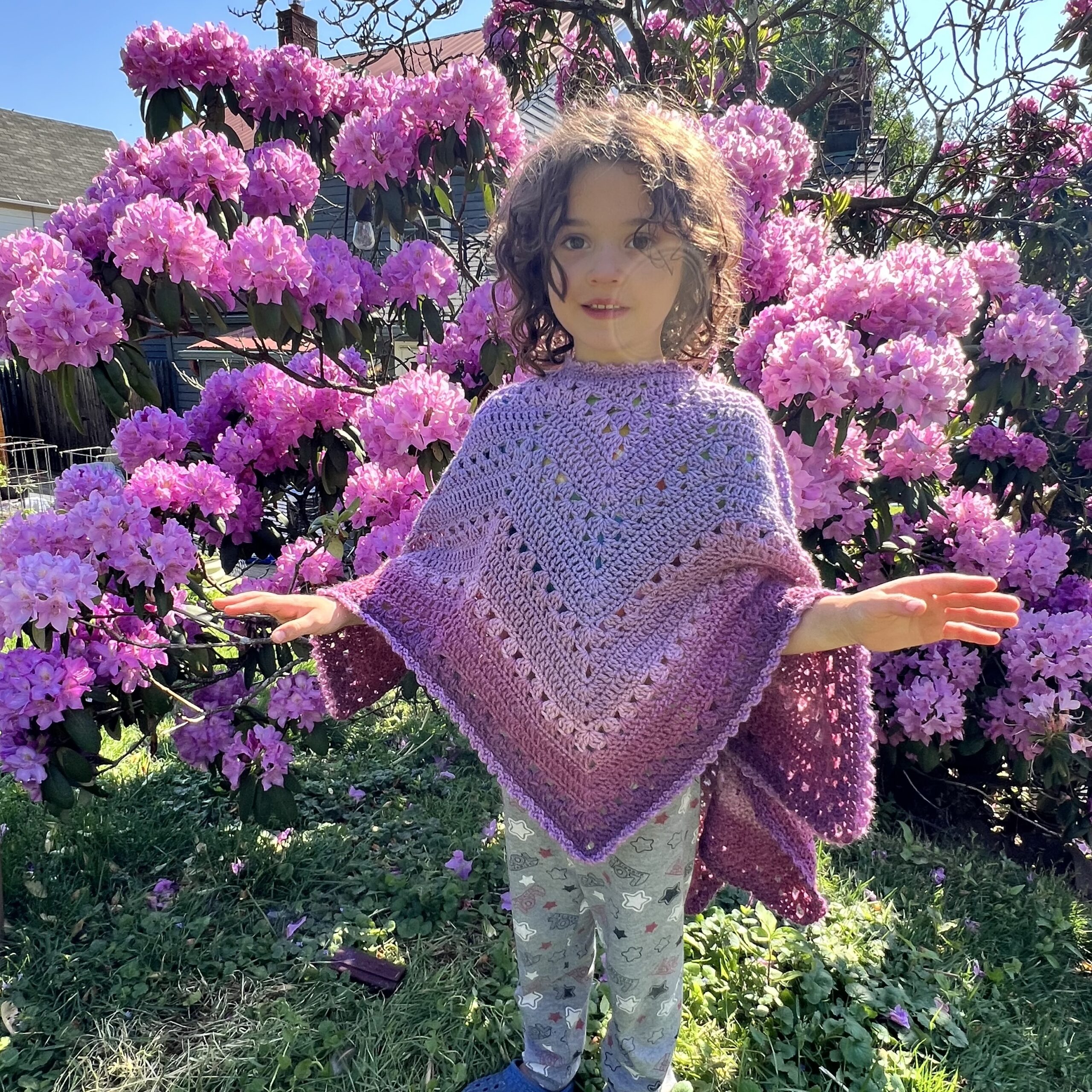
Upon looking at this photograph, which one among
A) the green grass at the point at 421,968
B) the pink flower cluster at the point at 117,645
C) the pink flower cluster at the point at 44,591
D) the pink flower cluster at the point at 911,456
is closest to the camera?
the pink flower cluster at the point at 44,591

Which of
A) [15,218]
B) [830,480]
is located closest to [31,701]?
[830,480]

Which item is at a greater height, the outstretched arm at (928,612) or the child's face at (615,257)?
the child's face at (615,257)

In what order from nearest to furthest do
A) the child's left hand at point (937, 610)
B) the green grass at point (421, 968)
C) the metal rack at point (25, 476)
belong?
the child's left hand at point (937, 610)
the green grass at point (421, 968)
the metal rack at point (25, 476)

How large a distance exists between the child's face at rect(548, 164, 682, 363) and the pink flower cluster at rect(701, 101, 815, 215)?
0.76 meters

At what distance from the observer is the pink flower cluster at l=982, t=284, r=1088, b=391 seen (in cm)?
195

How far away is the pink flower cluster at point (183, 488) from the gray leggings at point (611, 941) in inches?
43.5

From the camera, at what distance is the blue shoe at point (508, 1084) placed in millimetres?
1507

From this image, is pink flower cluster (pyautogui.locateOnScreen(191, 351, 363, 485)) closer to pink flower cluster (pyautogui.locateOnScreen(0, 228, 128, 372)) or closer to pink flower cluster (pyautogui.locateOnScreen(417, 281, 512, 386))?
pink flower cluster (pyautogui.locateOnScreen(417, 281, 512, 386))

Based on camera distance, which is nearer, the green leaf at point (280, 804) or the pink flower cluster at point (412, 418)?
the pink flower cluster at point (412, 418)

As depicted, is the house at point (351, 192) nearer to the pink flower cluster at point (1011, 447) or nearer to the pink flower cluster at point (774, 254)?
the pink flower cluster at point (774, 254)

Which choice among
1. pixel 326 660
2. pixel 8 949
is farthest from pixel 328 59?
pixel 8 949

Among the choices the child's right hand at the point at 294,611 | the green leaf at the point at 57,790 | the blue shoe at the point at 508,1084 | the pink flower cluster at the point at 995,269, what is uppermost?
the pink flower cluster at the point at 995,269

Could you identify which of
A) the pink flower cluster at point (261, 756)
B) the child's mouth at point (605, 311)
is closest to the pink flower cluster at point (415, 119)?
the child's mouth at point (605, 311)

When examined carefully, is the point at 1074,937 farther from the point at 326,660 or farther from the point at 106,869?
the point at 106,869
